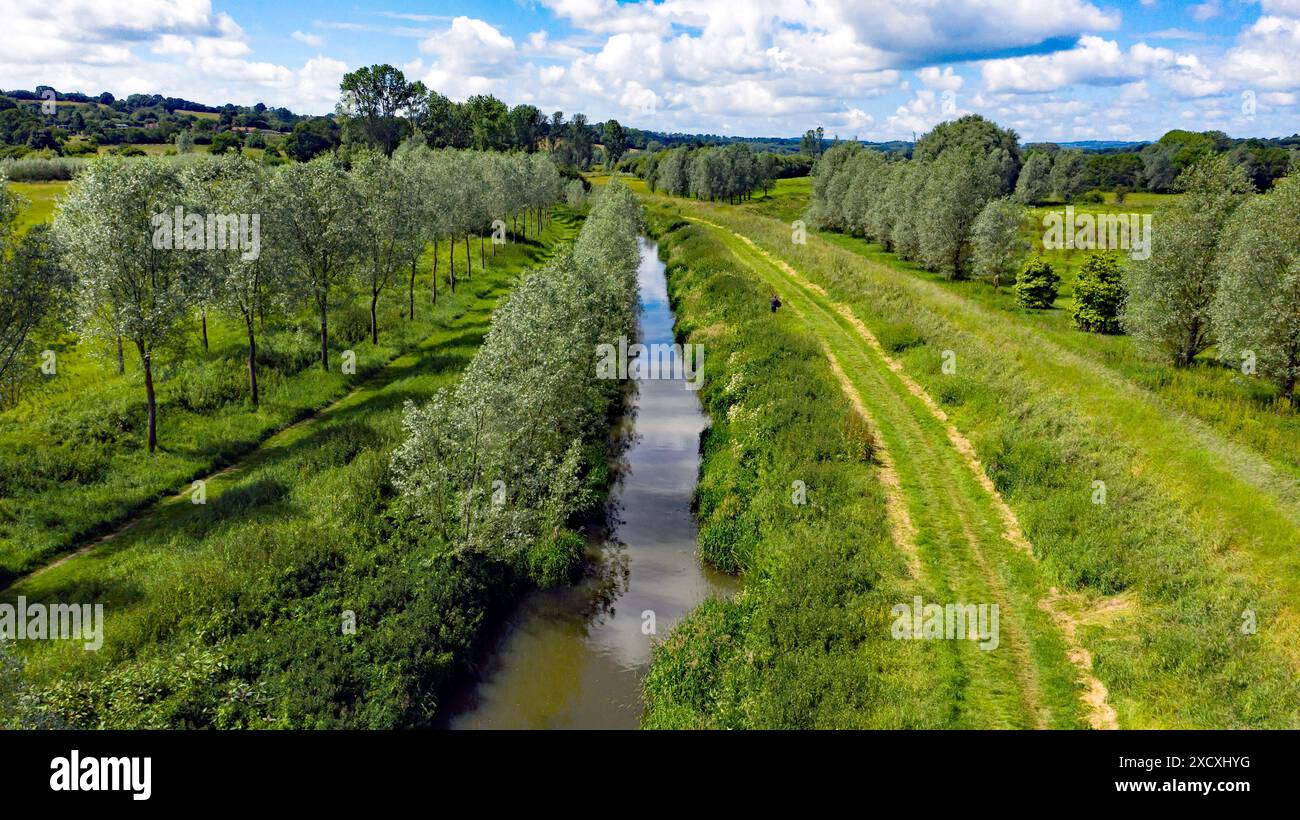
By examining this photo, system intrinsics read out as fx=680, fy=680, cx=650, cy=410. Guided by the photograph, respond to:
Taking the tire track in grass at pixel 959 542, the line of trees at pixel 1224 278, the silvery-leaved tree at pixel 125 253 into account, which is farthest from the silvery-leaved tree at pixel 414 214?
the line of trees at pixel 1224 278

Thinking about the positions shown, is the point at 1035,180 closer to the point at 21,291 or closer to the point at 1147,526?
the point at 1147,526

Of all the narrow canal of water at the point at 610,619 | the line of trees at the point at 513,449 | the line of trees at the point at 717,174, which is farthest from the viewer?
the line of trees at the point at 717,174

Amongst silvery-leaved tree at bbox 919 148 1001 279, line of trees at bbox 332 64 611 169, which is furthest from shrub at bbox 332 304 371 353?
line of trees at bbox 332 64 611 169

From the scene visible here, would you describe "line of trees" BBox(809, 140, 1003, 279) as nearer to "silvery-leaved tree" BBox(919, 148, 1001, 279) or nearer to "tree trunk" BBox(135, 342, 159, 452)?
"silvery-leaved tree" BBox(919, 148, 1001, 279)

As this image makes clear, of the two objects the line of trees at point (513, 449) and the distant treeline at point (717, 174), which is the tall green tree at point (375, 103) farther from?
the line of trees at point (513, 449)

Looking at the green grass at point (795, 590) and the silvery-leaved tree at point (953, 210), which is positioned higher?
the silvery-leaved tree at point (953, 210)
